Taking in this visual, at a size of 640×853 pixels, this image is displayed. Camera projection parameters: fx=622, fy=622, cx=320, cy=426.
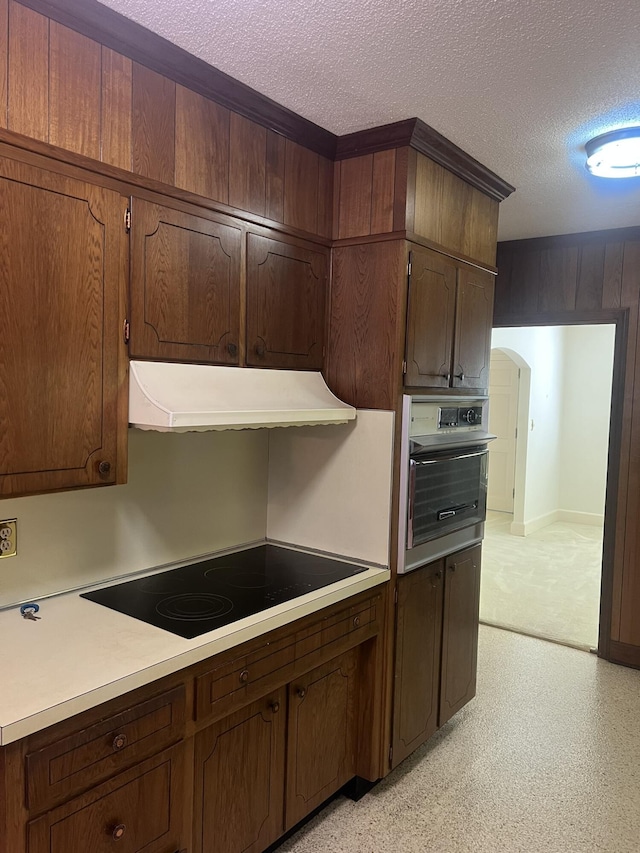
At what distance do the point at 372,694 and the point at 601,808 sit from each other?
1027mm

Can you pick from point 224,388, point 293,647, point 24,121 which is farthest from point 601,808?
Result: point 24,121

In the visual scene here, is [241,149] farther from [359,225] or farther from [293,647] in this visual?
[293,647]

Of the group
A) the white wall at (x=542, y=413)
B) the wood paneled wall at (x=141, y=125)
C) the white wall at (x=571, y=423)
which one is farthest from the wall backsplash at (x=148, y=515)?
the white wall at (x=571, y=423)

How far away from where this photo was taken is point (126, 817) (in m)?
1.53

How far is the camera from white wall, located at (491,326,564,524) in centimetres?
670

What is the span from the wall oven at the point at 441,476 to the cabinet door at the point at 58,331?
44.5 inches

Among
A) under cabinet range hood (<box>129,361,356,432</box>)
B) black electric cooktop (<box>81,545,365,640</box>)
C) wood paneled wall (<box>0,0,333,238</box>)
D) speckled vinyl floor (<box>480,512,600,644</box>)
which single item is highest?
wood paneled wall (<box>0,0,333,238</box>)

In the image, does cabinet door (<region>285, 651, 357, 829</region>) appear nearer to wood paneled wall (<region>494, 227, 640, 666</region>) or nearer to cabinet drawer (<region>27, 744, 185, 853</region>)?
cabinet drawer (<region>27, 744, 185, 853</region>)

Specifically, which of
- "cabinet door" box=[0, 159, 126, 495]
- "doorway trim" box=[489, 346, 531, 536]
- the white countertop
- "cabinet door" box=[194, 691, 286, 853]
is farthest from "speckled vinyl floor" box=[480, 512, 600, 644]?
"cabinet door" box=[0, 159, 126, 495]

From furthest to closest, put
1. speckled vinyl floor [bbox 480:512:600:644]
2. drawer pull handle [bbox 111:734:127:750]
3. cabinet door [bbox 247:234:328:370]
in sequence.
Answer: speckled vinyl floor [bbox 480:512:600:644] < cabinet door [bbox 247:234:328:370] < drawer pull handle [bbox 111:734:127:750]

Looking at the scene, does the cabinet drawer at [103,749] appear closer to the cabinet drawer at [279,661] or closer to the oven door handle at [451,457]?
the cabinet drawer at [279,661]

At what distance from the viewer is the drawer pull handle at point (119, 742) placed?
1461 mm

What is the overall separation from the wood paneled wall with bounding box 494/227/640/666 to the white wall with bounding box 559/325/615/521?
3877 millimetres

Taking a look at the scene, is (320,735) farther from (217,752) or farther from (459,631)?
(459,631)
